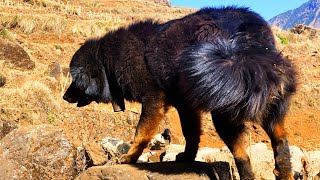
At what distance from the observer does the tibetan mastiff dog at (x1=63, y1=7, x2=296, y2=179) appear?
4.33 m

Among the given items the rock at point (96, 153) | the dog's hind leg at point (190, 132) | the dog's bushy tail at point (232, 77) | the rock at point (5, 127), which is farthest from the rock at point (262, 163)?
the rock at point (5, 127)

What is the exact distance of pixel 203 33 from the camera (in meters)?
5.04

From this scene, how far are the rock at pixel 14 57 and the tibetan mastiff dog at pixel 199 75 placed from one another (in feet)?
26.2

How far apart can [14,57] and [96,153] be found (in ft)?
26.1

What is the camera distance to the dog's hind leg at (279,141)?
4781 mm

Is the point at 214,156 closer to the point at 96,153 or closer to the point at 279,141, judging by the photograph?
the point at 279,141

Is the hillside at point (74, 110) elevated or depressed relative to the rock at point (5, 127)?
elevated

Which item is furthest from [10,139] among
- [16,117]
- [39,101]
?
[39,101]

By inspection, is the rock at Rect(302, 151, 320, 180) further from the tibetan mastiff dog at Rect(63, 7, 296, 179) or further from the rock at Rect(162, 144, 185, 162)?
the rock at Rect(162, 144, 185, 162)

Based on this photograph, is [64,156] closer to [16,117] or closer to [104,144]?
[104,144]

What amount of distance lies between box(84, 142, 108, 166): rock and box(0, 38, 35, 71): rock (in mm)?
7120

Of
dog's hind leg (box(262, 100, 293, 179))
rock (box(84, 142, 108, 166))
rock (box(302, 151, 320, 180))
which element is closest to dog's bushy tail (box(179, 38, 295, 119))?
dog's hind leg (box(262, 100, 293, 179))

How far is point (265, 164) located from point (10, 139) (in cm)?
297

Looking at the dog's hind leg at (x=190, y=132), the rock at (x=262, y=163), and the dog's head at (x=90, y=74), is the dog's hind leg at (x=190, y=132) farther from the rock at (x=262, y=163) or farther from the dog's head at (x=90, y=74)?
the dog's head at (x=90, y=74)
